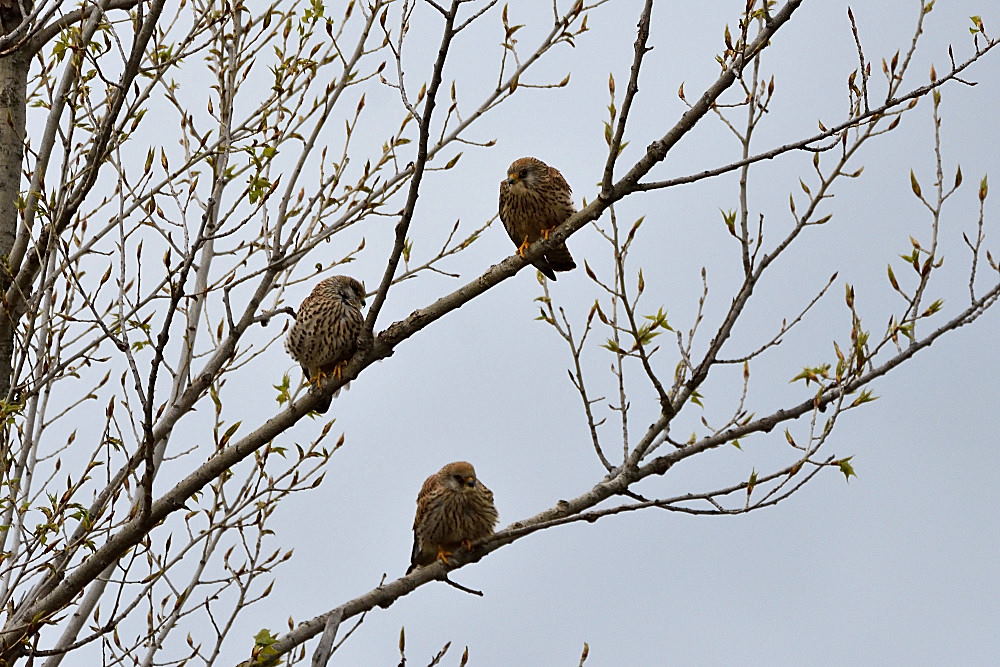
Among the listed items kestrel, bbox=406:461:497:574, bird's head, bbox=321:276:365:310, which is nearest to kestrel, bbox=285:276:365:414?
bird's head, bbox=321:276:365:310

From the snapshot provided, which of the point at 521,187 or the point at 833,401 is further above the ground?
the point at 521,187

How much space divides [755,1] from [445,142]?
1.50m

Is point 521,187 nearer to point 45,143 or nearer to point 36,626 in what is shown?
point 45,143

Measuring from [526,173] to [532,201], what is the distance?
0.20m

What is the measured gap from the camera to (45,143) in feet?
18.1

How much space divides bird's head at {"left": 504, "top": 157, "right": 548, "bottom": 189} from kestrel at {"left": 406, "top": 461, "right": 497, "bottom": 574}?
2049 mm

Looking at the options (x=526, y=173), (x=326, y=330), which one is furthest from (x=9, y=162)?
(x=526, y=173)

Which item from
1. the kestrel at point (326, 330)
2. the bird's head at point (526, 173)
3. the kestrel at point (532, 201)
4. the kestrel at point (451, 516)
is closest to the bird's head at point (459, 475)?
the kestrel at point (451, 516)

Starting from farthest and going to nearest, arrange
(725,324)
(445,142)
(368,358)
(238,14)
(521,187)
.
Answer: (521,187)
(238,14)
(445,142)
(368,358)
(725,324)

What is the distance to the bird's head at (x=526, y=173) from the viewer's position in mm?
7590

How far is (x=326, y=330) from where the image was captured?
19.8ft

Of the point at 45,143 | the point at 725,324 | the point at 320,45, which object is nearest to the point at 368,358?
the point at 725,324

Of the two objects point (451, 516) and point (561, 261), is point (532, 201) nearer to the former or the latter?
point (561, 261)

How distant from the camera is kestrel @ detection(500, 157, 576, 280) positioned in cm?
757
